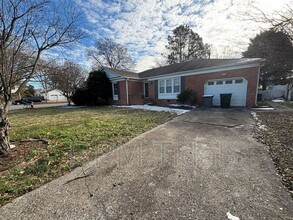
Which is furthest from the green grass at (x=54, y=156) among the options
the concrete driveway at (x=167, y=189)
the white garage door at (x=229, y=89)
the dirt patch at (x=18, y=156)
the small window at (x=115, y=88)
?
the small window at (x=115, y=88)

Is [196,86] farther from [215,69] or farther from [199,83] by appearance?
[215,69]

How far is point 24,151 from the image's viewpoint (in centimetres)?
358

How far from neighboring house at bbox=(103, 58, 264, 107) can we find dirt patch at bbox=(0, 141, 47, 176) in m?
11.1

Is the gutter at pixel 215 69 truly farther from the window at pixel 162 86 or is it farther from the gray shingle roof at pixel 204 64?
the window at pixel 162 86

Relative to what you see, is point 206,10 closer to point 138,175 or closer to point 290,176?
point 290,176

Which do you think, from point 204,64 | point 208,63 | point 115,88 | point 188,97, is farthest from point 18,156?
point 115,88

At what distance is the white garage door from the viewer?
33.4ft

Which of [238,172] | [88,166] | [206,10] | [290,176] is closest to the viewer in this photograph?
[290,176]

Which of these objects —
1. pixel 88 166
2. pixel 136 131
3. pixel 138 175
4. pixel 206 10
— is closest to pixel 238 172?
pixel 138 175

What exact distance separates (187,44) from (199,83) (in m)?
16.0

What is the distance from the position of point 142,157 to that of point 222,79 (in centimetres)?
1002

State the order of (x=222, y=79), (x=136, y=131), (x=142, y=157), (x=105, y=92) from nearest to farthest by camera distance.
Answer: (x=142, y=157) → (x=136, y=131) → (x=222, y=79) → (x=105, y=92)

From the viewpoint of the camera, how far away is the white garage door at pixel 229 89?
10.2 meters

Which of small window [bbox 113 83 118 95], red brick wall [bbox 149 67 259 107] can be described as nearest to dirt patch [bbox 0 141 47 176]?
red brick wall [bbox 149 67 259 107]
